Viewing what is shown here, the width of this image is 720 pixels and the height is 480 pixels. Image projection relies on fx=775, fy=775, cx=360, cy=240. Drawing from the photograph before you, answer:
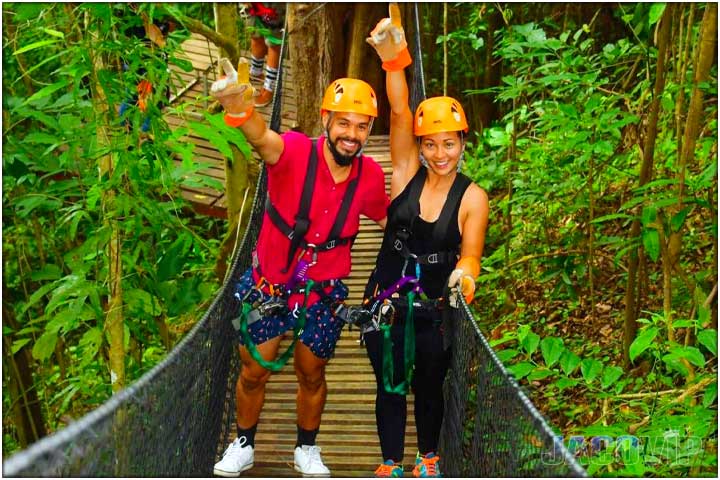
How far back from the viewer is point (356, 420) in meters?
2.78

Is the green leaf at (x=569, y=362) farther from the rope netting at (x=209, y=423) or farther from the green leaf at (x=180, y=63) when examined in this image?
the green leaf at (x=180, y=63)

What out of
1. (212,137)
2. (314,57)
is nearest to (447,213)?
(212,137)

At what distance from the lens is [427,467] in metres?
2.27

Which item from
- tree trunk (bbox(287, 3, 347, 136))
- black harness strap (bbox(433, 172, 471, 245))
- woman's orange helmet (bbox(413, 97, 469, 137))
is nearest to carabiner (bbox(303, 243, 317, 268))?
black harness strap (bbox(433, 172, 471, 245))

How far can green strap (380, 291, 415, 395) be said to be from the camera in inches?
84.8

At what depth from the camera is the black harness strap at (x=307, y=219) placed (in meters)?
2.21

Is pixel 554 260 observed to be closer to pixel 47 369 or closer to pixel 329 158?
pixel 329 158

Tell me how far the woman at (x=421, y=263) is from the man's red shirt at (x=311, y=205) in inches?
4.5

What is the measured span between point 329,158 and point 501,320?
2361 mm

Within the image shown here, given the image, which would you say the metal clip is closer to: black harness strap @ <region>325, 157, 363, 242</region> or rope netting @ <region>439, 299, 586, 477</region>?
black harness strap @ <region>325, 157, 363, 242</region>

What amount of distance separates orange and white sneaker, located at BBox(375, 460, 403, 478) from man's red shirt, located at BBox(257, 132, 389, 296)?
56 centimetres

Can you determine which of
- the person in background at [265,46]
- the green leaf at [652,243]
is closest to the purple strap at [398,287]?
the green leaf at [652,243]

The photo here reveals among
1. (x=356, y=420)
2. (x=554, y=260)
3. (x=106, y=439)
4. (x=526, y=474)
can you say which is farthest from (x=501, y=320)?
(x=106, y=439)

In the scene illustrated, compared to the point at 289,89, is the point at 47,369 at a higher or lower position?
lower
